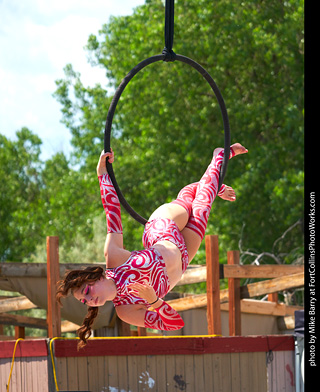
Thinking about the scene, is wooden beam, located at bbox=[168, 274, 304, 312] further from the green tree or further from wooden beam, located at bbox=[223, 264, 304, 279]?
the green tree

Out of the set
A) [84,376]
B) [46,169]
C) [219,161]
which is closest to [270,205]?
[84,376]

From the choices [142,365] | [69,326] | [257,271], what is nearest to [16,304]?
[69,326]

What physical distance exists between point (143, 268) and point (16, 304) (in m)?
4.78

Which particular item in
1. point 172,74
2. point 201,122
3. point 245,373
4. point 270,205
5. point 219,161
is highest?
point 172,74

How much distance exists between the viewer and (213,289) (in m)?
7.23

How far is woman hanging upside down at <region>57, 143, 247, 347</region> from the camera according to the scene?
171 inches

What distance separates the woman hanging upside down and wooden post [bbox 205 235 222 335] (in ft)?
7.25

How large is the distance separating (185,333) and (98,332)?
1897mm

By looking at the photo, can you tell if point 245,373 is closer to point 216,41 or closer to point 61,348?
point 61,348

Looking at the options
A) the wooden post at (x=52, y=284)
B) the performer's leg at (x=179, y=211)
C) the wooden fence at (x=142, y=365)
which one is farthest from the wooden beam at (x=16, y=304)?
the performer's leg at (x=179, y=211)

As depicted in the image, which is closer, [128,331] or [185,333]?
[128,331]

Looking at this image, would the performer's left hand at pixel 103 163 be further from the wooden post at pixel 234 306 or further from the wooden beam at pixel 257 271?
Result: the wooden post at pixel 234 306

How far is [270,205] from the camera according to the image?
51.6 feet

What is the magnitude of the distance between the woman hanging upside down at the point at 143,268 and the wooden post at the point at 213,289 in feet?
7.25
